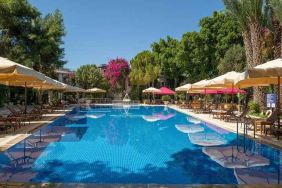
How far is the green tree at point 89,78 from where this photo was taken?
188ft

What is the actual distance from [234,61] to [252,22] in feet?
39.6

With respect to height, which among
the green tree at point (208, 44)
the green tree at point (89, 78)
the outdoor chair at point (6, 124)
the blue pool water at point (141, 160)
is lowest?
the blue pool water at point (141, 160)

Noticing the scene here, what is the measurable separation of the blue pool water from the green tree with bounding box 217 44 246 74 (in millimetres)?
22334

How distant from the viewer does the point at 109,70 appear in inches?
2357

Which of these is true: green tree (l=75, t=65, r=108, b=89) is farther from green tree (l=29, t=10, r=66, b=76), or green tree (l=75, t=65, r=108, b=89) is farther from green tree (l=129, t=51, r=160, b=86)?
green tree (l=29, t=10, r=66, b=76)

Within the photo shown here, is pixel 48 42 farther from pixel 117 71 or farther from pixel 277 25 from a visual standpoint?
pixel 117 71

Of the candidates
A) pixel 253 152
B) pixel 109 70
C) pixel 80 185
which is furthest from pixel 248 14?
pixel 109 70

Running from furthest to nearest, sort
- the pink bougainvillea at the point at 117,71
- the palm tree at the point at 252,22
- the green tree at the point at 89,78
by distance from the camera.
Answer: the pink bougainvillea at the point at 117,71, the green tree at the point at 89,78, the palm tree at the point at 252,22

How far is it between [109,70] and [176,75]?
13422 mm

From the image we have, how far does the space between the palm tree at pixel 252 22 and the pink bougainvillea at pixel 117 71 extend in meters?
36.0

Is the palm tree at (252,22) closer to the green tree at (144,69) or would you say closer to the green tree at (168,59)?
the green tree at (168,59)

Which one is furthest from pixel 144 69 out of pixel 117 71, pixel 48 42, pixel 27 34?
pixel 27 34

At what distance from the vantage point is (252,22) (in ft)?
77.6

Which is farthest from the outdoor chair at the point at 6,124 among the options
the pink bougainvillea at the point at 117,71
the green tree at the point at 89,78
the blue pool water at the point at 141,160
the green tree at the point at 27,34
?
the pink bougainvillea at the point at 117,71
